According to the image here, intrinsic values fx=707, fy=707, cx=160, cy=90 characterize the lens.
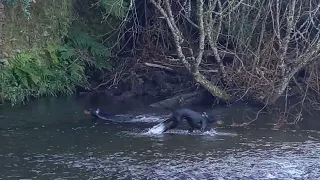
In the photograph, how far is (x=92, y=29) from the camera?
17.4 meters

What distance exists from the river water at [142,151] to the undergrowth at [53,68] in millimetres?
2128

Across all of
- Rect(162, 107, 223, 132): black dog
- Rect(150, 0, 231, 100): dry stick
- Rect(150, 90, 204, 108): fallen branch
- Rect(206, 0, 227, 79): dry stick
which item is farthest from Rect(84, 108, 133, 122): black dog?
Rect(206, 0, 227, 79): dry stick

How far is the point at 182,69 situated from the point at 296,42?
3.05 meters

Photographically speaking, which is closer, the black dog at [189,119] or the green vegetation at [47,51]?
the black dog at [189,119]

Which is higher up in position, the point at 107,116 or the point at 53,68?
the point at 53,68

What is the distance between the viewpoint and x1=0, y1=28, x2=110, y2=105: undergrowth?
14887 mm

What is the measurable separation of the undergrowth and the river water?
2.13m

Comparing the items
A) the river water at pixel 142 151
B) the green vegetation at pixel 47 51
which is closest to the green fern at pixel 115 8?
the green vegetation at pixel 47 51

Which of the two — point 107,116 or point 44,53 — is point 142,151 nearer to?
point 107,116

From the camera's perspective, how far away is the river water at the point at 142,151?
8.91 m

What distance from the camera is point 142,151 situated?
32.9ft

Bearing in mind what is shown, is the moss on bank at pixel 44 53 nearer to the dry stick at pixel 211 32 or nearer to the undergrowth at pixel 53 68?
the undergrowth at pixel 53 68

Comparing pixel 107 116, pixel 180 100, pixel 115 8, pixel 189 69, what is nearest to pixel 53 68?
pixel 115 8

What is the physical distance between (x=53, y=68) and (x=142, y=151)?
674 cm
